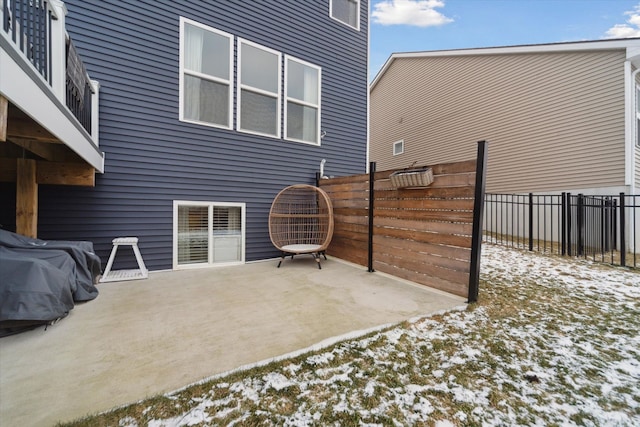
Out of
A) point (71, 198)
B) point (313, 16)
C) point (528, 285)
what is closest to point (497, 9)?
point (313, 16)

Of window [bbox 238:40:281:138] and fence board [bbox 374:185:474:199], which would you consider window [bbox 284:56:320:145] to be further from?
fence board [bbox 374:185:474:199]

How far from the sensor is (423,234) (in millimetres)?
3328

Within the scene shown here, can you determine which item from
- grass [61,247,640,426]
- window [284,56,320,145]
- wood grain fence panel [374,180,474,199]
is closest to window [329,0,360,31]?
window [284,56,320,145]

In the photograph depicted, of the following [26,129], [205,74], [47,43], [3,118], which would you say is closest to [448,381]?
[3,118]

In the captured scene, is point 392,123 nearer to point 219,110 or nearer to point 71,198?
point 219,110

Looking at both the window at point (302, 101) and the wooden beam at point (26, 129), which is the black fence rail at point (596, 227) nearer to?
the window at point (302, 101)

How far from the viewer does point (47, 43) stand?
2.09 meters

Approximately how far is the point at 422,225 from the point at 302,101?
3552 mm

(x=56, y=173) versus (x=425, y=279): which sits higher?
(x=56, y=173)

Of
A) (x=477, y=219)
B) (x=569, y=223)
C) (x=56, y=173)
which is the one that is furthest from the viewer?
(x=569, y=223)

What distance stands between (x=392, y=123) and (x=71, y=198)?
440 inches

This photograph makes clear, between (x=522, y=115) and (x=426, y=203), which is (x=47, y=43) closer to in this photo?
(x=426, y=203)

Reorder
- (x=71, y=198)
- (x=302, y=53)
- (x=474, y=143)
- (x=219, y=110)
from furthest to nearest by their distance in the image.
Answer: (x=474, y=143) < (x=302, y=53) < (x=219, y=110) < (x=71, y=198)

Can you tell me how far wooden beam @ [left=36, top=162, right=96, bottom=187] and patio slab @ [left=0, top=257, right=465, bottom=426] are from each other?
4.36 ft
